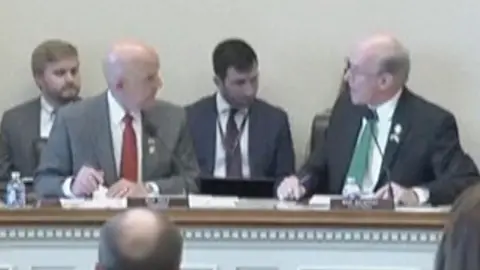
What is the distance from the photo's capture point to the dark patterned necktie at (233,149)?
604 centimetres

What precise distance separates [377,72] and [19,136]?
206 cm

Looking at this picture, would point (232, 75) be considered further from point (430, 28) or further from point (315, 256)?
point (315, 256)

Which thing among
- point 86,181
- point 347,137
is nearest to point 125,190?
point 86,181

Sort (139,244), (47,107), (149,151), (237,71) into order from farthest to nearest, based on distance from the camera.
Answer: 1. (47,107)
2. (237,71)
3. (149,151)
4. (139,244)

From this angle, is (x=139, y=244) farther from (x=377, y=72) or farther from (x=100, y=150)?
(x=377, y=72)

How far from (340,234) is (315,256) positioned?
0.38ft

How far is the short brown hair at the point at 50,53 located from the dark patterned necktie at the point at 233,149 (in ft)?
2.92

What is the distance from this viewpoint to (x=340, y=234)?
416 cm

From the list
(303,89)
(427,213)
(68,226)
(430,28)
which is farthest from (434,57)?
(68,226)

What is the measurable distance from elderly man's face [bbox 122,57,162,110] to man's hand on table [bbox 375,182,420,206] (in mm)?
996

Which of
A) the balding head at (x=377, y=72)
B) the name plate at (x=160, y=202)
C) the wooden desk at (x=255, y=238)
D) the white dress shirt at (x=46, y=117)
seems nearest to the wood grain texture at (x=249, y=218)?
the wooden desk at (x=255, y=238)

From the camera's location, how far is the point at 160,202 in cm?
429

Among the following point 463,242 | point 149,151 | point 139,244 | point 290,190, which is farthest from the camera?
point 149,151

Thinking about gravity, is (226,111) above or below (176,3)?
below
